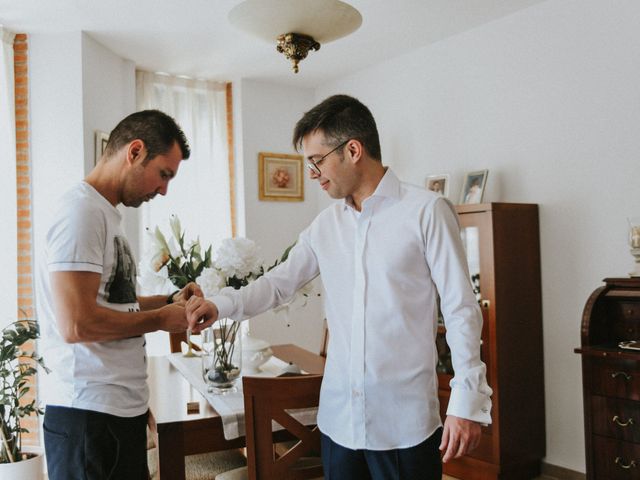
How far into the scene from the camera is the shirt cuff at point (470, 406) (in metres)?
1.31

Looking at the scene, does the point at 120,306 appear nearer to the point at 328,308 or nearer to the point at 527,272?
the point at 328,308

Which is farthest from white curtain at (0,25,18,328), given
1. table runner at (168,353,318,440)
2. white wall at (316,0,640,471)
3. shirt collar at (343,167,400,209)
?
shirt collar at (343,167,400,209)

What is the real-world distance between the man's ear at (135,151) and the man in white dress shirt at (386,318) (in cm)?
44

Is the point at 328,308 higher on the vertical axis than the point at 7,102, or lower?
lower

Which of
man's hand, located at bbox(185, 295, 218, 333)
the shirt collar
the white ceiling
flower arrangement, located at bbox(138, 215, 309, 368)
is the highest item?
the white ceiling

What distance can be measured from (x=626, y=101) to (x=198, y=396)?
252 centimetres

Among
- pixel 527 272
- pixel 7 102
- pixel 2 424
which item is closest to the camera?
pixel 2 424

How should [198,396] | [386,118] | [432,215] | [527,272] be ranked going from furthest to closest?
1. [386,118]
2. [527,272]
3. [198,396]
4. [432,215]

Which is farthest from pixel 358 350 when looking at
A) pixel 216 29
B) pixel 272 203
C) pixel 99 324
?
pixel 272 203

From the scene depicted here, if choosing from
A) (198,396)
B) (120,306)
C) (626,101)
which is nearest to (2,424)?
(198,396)

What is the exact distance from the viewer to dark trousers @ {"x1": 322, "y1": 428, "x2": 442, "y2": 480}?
1.41m

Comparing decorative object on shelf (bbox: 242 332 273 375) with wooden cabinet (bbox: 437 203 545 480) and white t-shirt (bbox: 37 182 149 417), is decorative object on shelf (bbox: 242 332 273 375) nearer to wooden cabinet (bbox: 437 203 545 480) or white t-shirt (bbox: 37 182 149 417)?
white t-shirt (bbox: 37 182 149 417)

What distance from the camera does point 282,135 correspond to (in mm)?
5031

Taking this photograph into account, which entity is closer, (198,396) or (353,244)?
(353,244)
